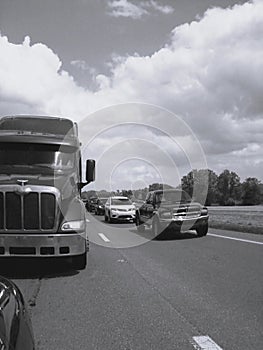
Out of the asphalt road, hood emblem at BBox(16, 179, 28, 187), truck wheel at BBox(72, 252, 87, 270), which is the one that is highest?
hood emblem at BBox(16, 179, 28, 187)

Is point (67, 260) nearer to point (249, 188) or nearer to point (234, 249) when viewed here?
point (234, 249)

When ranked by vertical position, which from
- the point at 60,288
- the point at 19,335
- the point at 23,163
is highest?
the point at 23,163

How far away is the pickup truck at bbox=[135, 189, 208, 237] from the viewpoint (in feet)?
47.1

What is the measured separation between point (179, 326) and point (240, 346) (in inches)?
33.5

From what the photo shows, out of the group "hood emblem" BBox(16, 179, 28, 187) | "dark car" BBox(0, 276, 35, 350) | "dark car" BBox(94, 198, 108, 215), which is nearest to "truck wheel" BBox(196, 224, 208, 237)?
"hood emblem" BBox(16, 179, 28, 187)

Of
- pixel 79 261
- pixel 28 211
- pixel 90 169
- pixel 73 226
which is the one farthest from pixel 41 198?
pixel 90 169

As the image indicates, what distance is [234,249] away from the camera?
11203 millimetres

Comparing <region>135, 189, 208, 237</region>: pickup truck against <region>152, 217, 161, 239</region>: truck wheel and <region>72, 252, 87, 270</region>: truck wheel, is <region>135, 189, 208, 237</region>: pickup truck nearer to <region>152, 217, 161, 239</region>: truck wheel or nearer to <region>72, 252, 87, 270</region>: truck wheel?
<region>152, 217, 161, 239</region>: truck wheel

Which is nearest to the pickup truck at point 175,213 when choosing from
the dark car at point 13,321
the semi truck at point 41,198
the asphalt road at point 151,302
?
the asphalt road at point 151,302

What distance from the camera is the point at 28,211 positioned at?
771cm

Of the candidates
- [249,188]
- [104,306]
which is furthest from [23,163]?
[249,188]

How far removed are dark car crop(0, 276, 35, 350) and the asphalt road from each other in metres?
1.66

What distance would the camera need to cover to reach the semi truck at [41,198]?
764cm

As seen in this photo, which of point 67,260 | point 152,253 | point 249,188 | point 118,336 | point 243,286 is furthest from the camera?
point 249,188
